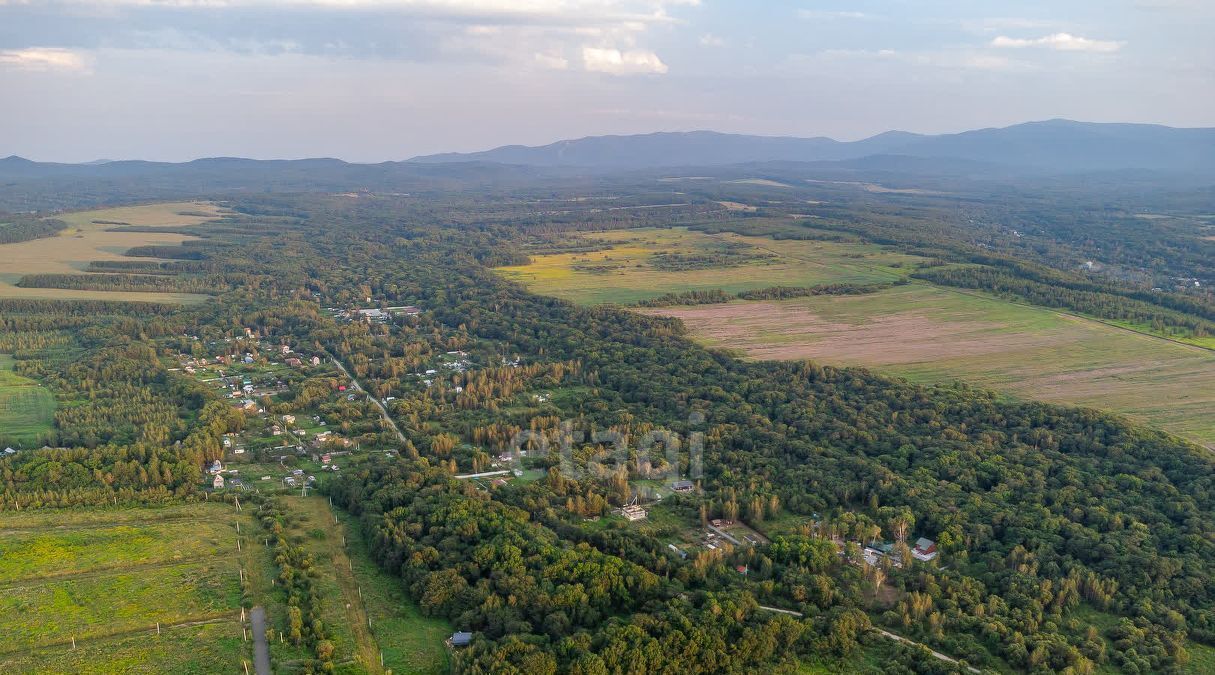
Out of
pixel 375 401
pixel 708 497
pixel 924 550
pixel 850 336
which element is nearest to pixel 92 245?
pixel 375 401

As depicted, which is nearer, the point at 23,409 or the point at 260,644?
the point at 260,644

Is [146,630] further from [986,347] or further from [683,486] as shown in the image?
[986,347]

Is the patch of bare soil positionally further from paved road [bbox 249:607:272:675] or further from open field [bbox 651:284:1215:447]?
paved road [bbox 249:607:272:675]

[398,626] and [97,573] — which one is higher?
[97,573]

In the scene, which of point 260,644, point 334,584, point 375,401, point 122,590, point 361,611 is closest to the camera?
point 260,644

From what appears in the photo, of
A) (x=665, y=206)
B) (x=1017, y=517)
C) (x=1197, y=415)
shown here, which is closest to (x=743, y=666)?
(x=1017, y=517)

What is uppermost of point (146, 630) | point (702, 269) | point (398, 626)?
point (702, 269)

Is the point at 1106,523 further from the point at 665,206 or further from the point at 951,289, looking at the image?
the point at 665,206

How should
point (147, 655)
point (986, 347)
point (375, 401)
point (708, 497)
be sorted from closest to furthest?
point (147, 655)
point (708, 497)
point (375, 401)
point (986, 347)
